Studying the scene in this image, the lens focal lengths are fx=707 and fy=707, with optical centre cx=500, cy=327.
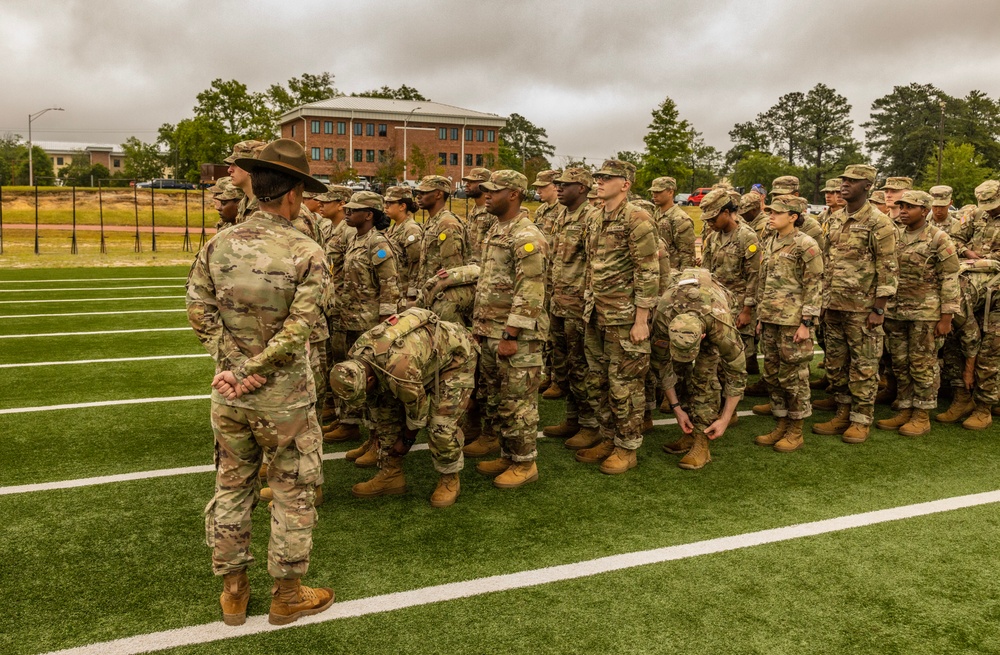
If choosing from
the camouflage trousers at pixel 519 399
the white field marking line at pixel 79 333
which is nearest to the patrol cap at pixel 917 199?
the camouflage trousers at pixel 519 399

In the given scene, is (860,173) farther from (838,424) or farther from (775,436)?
(775,436)

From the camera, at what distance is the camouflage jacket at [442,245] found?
6641 mm

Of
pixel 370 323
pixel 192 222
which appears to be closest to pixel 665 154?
pixel 192 222

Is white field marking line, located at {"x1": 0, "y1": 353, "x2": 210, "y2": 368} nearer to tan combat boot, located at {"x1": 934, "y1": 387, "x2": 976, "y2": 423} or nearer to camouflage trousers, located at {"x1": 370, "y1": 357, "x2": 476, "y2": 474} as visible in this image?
camouflage trousers, located at {"x1": 370, "y1": 357, "x2": 476, "y2": 474}

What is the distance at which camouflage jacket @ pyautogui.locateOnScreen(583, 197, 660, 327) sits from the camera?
5520 mm

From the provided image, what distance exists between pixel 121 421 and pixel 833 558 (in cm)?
622

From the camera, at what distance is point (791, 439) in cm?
627

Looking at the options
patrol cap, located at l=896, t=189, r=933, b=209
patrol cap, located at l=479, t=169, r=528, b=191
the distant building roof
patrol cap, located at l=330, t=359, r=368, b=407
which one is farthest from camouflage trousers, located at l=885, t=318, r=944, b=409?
the distant building roof

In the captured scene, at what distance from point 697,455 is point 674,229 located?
3.62 metres

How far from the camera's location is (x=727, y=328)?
5.61 metres

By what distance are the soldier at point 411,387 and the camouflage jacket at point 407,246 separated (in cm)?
200

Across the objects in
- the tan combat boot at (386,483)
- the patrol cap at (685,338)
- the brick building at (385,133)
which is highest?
the brick building at (385,133)

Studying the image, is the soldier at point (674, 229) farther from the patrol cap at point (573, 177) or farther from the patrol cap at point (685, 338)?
the patrol cap at point (685, 338)

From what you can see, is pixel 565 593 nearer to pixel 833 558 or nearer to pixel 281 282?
pixel 833 558
